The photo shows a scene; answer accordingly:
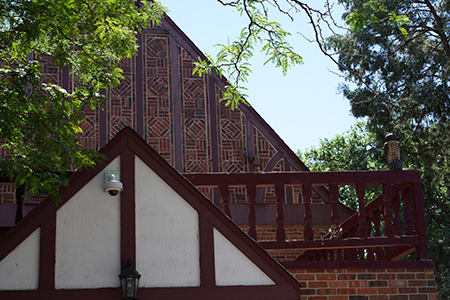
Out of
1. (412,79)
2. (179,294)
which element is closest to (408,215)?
(179,294)

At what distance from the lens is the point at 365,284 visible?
7438 millimetres

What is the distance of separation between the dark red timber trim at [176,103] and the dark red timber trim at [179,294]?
5.39 metres

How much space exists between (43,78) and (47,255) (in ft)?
6.19

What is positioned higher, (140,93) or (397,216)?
(140,93)

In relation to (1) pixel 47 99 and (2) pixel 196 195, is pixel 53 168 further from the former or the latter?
(2) pixel 196 195

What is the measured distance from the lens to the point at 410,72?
17.7 meters

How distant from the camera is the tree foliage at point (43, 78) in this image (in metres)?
5.80

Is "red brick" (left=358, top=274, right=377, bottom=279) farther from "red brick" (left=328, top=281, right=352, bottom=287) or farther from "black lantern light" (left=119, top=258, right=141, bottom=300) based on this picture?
"black lantern light" (left=119, top=258, right=141, bottom=300)

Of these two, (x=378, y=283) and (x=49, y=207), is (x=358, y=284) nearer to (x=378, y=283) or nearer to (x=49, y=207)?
(x=378, y=283)

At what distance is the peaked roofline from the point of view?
658 centimetres

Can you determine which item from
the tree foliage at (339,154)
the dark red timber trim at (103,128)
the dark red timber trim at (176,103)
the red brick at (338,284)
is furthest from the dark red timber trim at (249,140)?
the tree foliage at (339,154)

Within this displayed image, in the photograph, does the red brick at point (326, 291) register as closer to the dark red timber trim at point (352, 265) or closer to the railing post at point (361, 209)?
the dark red timber trim at point (352, 265)

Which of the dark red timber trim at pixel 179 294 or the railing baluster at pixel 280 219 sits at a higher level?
the railing baluster at pixel 280 219

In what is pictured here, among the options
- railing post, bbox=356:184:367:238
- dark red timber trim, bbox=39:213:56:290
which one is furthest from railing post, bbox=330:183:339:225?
dark red timber trim, bbox=39:213:56:290
